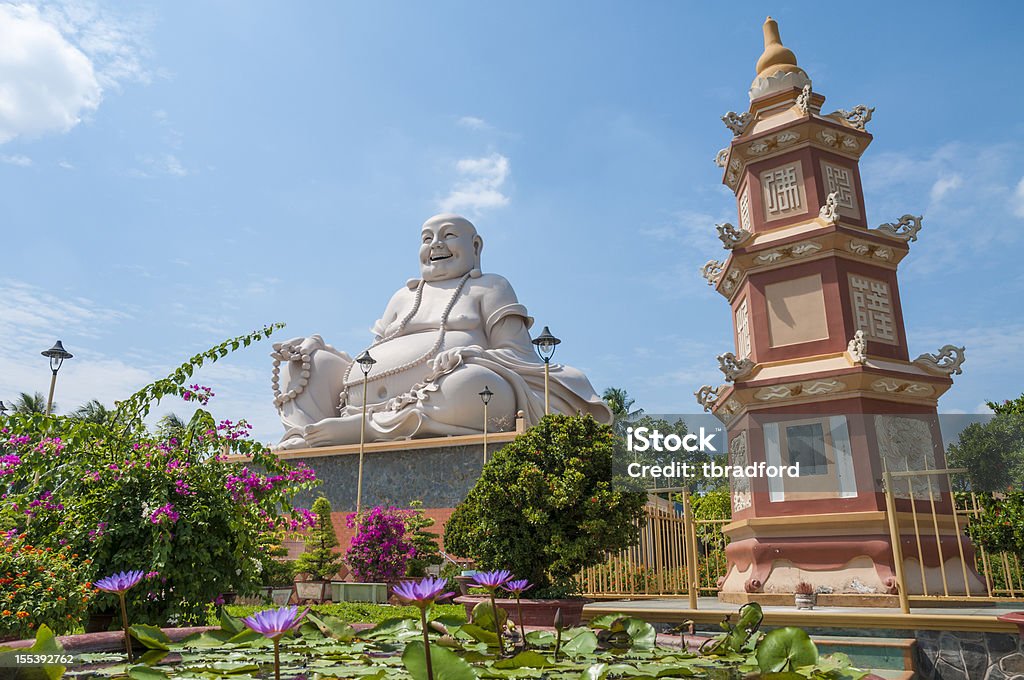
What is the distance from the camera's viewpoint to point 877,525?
6.90m

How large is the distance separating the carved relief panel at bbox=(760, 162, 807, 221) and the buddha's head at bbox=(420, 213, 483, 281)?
10826 mm

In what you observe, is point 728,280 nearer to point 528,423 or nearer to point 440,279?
point 528,423

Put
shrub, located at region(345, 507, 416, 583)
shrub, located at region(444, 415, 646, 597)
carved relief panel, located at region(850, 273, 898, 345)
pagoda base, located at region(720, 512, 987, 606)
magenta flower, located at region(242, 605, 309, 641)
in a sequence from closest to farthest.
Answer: magenta flower, located at region(242, 605, 309, 641)
shrub, located at region(444, 415, 646, 597)
pagoda base, located at region(720, 512, 987, 606)
carved relief panel, located at region(850, 273, 898, 345)
shrub, located at region(345, 507, 416, 583)

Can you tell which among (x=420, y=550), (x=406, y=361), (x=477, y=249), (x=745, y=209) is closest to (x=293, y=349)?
(x=406, y=361)

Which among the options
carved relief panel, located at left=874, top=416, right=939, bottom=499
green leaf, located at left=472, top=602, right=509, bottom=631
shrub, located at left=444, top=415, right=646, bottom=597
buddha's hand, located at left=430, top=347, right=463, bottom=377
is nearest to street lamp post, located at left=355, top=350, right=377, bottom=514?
buddha's hand, located at left=430, top=347, right=463, bottom=377

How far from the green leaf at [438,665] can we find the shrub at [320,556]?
452 inches

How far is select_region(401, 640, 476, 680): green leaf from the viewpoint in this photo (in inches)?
56.9

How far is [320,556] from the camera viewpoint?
12648 millimetres

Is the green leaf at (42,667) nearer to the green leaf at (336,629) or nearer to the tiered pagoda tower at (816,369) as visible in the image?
the green leaf at (336,629)

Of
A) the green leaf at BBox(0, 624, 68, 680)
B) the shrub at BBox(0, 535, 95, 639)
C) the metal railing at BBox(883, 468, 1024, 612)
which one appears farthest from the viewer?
the metal railing at BBox(883, 468, 1024, 612)

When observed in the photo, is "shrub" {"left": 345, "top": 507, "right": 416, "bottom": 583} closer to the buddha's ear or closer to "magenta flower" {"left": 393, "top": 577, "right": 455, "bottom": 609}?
the buddha's ear

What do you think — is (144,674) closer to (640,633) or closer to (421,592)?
(421,592)

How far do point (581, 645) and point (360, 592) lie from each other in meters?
9.10

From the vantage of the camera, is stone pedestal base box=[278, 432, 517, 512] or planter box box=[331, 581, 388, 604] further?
stone pedestal base box=[278, 432, 517, 512]
